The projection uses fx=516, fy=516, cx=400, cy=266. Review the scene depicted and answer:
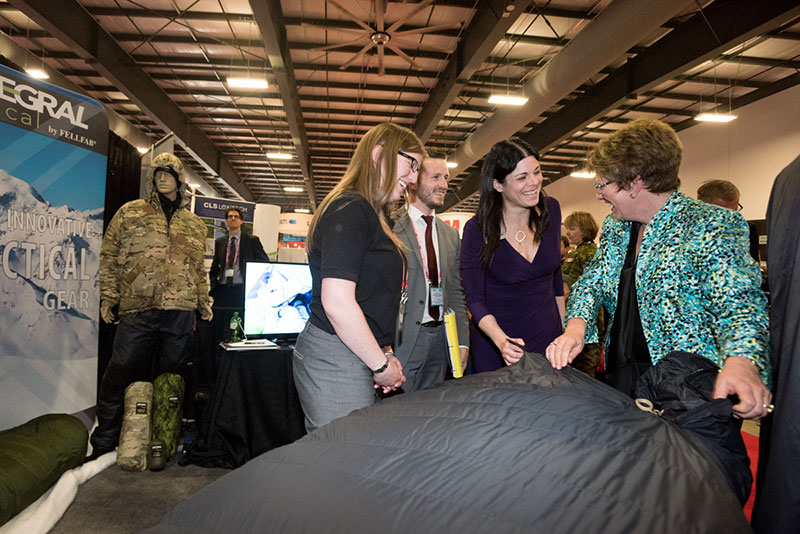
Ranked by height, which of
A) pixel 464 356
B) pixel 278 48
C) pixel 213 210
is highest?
pixel 278 48

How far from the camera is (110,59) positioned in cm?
892

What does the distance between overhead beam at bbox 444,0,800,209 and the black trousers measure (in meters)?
7.35

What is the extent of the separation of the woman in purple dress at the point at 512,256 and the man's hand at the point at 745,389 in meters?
0.86

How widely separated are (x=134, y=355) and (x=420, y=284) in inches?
84.0

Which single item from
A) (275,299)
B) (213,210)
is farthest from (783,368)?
(213,210)

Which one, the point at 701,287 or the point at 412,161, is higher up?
the point at 412,161

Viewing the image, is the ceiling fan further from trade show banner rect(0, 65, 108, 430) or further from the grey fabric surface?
the grey fabric surface

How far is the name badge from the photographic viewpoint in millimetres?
2078

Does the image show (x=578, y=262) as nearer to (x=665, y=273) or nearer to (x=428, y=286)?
(x=428, y=286)

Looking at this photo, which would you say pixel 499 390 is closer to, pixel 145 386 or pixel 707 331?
pixel 707 331

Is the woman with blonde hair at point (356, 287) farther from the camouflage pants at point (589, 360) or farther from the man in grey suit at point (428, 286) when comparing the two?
the camouflage pants at point (589, 360)

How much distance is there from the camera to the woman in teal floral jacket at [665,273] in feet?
3.56

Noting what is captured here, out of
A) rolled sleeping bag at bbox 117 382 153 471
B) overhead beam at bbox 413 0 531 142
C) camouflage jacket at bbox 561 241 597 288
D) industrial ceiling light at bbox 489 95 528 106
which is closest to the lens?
rolled sleeping bag at bbox 117 382 153 471

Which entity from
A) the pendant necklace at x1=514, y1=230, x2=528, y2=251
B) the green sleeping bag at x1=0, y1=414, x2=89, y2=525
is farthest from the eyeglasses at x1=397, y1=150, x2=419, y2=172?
the green sleeping bag at x1=0, y1=414, x2=89, y2=525
